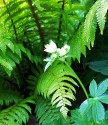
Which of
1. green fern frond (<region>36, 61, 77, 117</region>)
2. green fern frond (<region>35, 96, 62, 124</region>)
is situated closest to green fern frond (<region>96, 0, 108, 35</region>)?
green fern frond (<region>36, 61, 77, 117</region>)

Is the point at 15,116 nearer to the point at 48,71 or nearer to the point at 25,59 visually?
the point at 48,71

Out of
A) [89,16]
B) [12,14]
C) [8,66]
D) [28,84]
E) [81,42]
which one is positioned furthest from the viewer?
[28,84]

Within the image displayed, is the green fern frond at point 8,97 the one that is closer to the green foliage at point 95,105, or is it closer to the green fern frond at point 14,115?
the green fern frond at point 14,115

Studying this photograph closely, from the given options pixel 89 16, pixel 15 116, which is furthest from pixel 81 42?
pixel 15 116

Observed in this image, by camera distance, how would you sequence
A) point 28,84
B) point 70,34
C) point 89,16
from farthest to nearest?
point 28,84 → point 70,34 → point 89,16

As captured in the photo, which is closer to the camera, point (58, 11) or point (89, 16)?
point (89, 16)

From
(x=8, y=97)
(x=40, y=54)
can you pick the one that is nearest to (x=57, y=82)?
(x=8, y=97)

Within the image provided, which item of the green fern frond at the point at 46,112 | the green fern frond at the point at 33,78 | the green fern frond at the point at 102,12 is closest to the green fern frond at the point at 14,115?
the green fern frond at the point at 46,112

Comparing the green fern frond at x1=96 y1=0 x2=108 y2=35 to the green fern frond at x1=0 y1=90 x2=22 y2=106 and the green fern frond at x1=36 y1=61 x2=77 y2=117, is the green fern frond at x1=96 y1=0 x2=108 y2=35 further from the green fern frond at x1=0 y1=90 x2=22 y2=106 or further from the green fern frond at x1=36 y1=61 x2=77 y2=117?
the green fern frond at x1=0 y1=90 x2=22 y2=106
